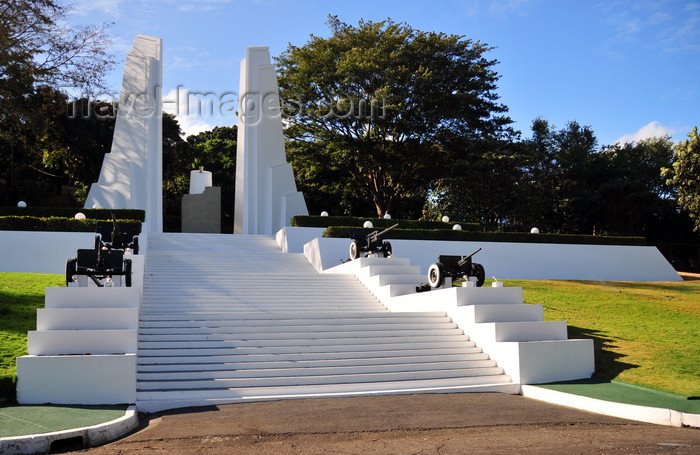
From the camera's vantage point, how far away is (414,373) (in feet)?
28.2

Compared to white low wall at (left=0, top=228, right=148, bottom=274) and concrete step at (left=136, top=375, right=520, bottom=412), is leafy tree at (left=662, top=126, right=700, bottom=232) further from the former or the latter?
white low wall at (left=0, top=228, right=148, bottom=274)

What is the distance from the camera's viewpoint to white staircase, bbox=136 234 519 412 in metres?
7.85

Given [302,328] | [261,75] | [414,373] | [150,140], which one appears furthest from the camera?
[261,75]

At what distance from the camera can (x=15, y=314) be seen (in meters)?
9.61

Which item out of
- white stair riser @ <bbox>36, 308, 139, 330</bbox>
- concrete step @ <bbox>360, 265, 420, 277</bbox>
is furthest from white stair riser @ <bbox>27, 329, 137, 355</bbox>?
concrete step @ <bbox>360, 265, 420, 277</bbox>

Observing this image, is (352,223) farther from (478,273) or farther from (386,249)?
(478,273)

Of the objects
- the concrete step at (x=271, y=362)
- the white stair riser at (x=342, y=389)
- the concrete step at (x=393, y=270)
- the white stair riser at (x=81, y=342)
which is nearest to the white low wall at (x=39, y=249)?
the concrete step at (x=393, y=270)

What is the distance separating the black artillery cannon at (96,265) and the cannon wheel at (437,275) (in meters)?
5.13

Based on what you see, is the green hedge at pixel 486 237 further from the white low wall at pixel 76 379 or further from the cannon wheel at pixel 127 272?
the white low wall at pixel 76 379

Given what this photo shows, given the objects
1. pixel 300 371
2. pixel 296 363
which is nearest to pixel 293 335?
pixel 296 363

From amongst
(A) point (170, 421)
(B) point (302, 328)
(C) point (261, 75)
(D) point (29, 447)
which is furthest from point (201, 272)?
(C) point (261, 75)

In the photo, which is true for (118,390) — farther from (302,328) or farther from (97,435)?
(302,328)

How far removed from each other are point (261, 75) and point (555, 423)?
19854mm

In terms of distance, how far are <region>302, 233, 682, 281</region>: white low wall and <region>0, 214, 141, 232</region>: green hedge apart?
543 cm
